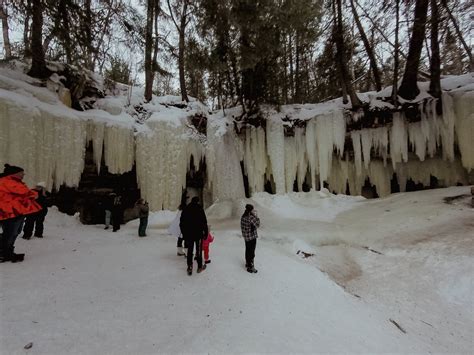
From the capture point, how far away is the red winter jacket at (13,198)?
155 inches

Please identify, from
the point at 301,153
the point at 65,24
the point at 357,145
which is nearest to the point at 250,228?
the point at 65,24

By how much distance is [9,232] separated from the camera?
405cm

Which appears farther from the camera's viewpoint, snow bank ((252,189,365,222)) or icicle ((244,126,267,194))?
icicle ((244,126,267,194))

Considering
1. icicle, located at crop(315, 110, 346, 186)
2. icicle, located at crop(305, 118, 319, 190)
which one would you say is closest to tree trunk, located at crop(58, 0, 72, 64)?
icicle, located at crop(305, 118, 319, 190)

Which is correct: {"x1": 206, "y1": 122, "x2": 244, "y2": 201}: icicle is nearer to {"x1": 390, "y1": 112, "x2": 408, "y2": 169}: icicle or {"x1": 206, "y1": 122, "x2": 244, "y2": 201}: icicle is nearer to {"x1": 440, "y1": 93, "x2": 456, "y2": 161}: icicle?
{"x1": 390, "y1": 112, "x2": 408, "y2": 169}: icicle

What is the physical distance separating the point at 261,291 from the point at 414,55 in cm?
970

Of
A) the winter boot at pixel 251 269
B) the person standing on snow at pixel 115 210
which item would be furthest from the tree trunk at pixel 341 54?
the person standing on snow at pixel 115 210

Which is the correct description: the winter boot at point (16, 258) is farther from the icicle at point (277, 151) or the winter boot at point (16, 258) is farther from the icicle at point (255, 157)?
the icicle at point (277, 151)

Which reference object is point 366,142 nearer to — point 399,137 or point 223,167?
point 399,137

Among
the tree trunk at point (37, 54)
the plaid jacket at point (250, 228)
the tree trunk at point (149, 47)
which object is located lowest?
the plaid jacket at point (250, 228)

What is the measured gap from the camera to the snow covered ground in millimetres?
2598

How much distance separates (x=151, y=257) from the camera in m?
5.32

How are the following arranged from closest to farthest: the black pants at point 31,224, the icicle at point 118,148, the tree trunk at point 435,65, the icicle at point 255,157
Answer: the black pants at point 31,224 < the tree trunk at point 435,65 < the icicle at point 118,148 < the icicle at point 255,157

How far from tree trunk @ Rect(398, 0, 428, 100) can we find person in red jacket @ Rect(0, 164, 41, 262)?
35.1ft
